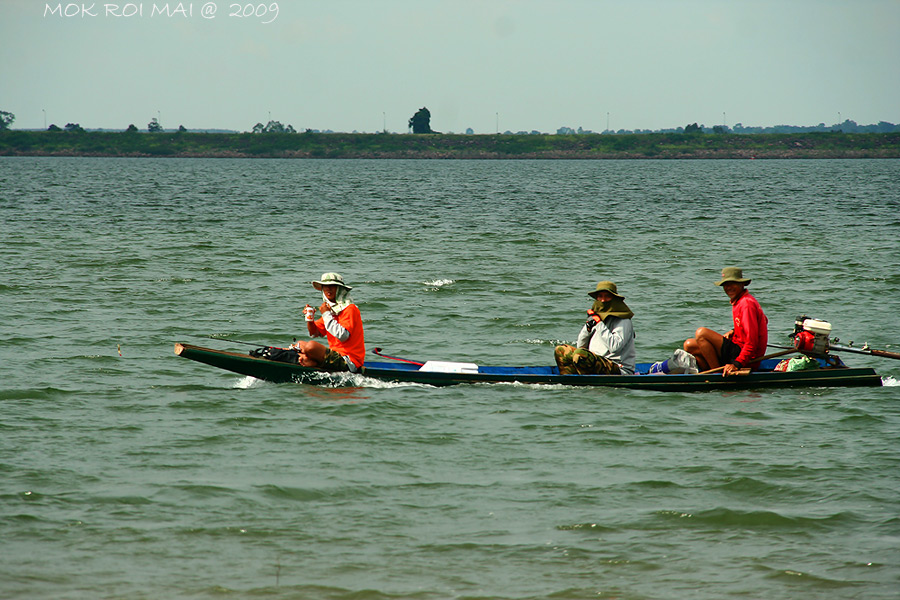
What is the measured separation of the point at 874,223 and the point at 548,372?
113ft

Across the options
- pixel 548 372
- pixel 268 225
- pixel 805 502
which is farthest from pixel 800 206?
pixel 805 502

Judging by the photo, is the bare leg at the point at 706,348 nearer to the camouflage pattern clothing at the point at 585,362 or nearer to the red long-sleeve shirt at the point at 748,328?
the red long-sleeve shirt at the point at 748,328

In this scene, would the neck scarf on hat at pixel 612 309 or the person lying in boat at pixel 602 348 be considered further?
the person lying in boat at pixel 602 348

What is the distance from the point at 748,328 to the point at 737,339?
0.40m

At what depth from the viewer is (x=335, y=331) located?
12.4 m

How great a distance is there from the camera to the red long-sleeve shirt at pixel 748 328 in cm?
1245

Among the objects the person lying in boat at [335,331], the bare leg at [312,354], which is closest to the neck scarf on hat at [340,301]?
the person lying in boat at [335,331]

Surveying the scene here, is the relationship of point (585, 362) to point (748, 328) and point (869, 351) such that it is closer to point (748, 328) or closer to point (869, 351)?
point (748, 328)

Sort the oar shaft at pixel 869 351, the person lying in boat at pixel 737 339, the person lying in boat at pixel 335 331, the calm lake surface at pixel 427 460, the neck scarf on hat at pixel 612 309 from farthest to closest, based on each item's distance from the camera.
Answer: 1. the oar shaft at pixel 869 351
2. the person lying in boat at pixel 737 339
3. the neck scarf on hat at pixel 612 309
4. the person lying in boat at pixel 335 331
5. the calm lake surface at pixel 427 460

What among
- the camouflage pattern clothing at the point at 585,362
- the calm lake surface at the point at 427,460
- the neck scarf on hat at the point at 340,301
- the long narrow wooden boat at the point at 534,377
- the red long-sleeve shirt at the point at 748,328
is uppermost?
the neck scarf on hat at the point at 340,301

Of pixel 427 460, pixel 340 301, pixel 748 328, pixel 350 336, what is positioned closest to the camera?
pixel 427 460

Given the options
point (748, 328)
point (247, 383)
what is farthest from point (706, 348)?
point (247, 383)

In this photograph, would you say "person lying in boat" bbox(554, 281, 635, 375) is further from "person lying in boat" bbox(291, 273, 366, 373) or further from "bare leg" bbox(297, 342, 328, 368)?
"bare leg" bbox(297, 342, 328, 368)

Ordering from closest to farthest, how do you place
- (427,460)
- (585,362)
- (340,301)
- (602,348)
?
1. (427,460)
2. (340,301)
3. (585,362)
4. (602,348)
